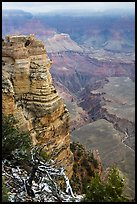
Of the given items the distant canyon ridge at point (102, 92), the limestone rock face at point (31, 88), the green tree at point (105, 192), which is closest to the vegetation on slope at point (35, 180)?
the green tree at point (105, 192)

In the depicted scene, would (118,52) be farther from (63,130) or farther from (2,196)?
(2,196)

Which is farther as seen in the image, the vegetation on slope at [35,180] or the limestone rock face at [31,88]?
the limestone rock face at [31,88]

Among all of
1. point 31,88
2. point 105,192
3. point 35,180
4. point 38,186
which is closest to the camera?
point 105,192

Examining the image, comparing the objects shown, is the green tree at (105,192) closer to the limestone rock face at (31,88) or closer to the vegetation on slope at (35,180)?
the vegetation on slope at (35,180)

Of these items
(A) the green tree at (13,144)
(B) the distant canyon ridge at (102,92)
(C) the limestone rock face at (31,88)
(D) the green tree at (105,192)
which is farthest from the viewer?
(B) the distant canyon ridge at (102,92)

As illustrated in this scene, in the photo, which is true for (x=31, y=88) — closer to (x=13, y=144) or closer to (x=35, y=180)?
(x=13, y=144)

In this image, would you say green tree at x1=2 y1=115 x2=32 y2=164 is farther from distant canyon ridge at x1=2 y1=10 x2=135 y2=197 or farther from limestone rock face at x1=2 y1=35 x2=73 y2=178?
distant canyon ridge at x1=2 y1=10 x2=135 y2=197

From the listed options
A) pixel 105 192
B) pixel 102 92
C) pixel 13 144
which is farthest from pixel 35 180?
pixel 102 92

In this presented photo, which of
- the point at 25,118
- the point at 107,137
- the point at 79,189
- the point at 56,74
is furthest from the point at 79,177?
the point at 56,74

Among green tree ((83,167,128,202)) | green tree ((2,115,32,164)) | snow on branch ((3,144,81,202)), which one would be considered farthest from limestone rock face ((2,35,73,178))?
green tree ((83,167,128,202))

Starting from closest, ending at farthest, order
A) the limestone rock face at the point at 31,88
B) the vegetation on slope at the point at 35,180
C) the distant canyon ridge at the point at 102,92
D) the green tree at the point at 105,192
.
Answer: the green tree at the point at 105,192
the vegetation on slope at the point at 35,180
the limestone rock face at the point at 31,88
the distant canyon ridge at the point at 102,92

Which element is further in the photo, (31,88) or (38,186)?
(31,88)

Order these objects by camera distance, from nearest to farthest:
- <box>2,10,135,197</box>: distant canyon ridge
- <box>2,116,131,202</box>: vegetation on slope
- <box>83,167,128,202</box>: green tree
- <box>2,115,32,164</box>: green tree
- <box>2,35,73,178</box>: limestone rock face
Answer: <box>83,167,128,202</box>: green tree < <box>2,116,131,202</box>: vegetation on slope < <box>2,115,32,164</box>: green tree < <box>2,35,73,178</box>: limestone rock face < <box>2,10,135,197</box>: distant canyon ridge
